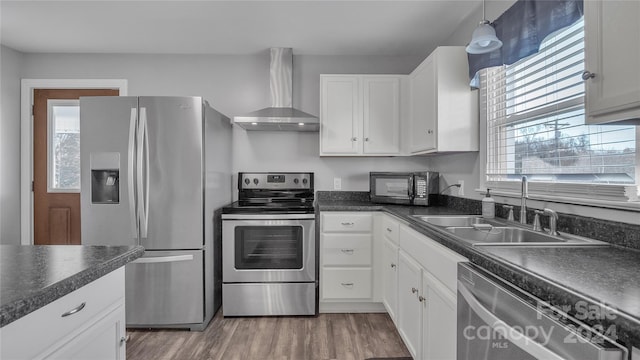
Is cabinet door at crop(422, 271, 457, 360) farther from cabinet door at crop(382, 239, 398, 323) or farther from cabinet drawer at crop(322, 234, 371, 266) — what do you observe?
cabinet drawer at crop(322, 234, 371, 266)

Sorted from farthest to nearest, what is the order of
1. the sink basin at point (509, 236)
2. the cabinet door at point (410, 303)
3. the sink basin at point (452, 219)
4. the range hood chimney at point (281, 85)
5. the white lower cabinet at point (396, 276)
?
the range hood chimney at point (281, 85)
the sink basin at point (452, 219)
the cabinet door at point (410, 303)
the white lower cabinet at point (396, 276)
the sink basin at point (509, 236)

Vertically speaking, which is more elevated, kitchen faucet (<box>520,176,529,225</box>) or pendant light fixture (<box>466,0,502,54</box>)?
pendant light fixture (<box>466,0,502,54</box>)

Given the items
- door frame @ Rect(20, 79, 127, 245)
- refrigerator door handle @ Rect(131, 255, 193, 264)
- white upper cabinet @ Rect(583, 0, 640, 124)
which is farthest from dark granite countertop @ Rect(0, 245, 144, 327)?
door frame @ Rect(20, 79, 127, 245)

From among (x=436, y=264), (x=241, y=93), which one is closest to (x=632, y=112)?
(x=436, y=264)

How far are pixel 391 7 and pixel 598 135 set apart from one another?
62.4 inches

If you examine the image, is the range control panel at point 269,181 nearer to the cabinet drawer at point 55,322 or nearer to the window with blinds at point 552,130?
the window with blinds at point 552,130

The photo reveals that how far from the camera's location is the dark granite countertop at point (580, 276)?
2.14 ft

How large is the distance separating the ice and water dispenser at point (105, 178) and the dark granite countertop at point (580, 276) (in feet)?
7.87

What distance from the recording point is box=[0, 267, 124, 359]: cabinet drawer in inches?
26.5

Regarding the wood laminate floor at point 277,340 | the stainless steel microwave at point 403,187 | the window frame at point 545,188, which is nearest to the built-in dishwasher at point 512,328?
the window frame at point 545,188

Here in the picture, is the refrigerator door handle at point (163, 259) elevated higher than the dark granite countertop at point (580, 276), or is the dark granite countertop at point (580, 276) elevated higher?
the dark granite countertop at point (580, 276)

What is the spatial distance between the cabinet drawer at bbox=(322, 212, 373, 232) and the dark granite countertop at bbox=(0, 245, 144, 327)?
1664mm

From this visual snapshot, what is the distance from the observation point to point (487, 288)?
1062mm

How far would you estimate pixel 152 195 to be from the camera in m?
2.39
